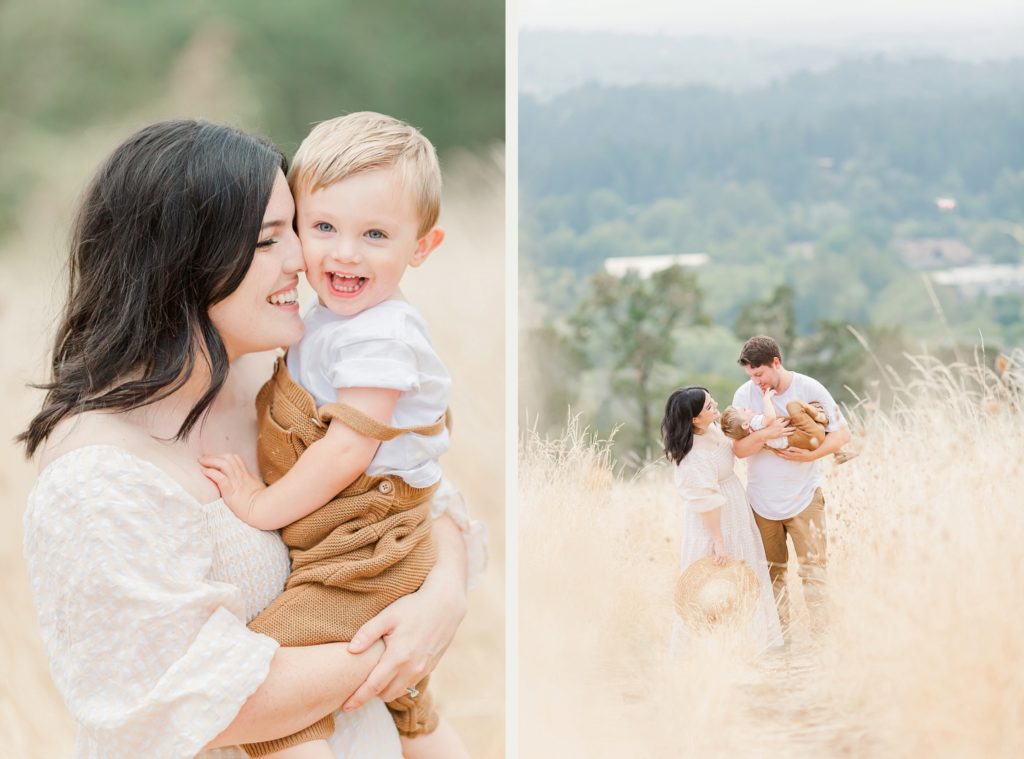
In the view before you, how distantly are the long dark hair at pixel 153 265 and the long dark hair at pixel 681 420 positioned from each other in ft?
5.25

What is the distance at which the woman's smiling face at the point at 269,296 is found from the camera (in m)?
1.69

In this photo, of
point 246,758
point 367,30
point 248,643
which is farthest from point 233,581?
point 367,30

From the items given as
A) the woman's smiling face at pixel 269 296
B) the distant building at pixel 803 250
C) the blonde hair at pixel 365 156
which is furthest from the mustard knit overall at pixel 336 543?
the distant building at pixel 803 250

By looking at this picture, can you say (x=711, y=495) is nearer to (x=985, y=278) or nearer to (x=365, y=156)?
(x=985, y=278)

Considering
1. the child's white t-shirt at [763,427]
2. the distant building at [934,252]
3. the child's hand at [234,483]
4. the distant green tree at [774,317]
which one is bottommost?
the child's hand at [234,483]

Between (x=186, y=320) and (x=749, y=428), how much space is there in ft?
5.37

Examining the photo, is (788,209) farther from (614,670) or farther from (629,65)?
(614,670)

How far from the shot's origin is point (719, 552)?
116 inches

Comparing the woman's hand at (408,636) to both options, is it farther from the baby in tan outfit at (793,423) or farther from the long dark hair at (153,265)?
the baby in tan outfit at (793,423)

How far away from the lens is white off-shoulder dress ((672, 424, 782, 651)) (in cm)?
288

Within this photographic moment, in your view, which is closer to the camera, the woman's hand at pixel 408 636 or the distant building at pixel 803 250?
the woman's hand at pixel 408 636

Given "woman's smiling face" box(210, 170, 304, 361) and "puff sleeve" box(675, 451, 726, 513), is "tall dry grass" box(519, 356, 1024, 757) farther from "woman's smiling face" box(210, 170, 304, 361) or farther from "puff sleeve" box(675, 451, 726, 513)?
"woman's smiling face" box(210, 170, 304, 361)

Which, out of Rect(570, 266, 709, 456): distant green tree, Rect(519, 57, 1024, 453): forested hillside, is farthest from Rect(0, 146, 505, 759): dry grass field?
Rect(570, 266, 709, 456): distant green tree

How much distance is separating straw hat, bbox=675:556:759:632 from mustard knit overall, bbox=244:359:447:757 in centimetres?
132
